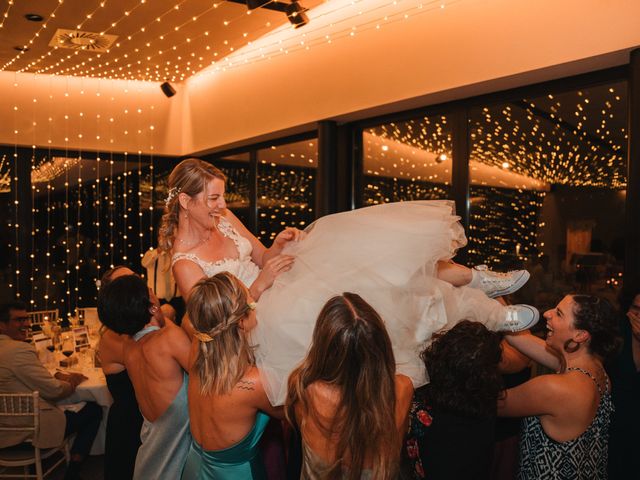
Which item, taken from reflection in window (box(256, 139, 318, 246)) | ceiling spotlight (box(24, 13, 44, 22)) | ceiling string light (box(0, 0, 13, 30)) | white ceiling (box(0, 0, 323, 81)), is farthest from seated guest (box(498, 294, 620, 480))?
ceiling spotlight (box(24, 13, 44, 22))

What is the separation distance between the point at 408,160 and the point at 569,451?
323cm

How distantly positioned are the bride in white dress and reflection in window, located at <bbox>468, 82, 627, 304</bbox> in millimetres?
1562

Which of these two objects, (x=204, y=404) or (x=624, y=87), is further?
(x=624, y=87)

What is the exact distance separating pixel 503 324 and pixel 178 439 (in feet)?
5.14

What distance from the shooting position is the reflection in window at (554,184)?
377cm

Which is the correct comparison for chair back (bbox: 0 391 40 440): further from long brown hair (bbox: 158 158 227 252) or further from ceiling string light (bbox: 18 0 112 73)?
ceiling string light (bbox: 18 0 112 73)

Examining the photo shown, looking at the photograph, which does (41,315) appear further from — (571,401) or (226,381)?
(571,401)

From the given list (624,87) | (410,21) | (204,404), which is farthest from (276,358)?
(410,21)

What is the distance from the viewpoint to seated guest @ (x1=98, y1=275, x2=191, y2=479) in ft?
8.89

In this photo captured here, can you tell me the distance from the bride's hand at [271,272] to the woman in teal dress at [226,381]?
19 centimetres

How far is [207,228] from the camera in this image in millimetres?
2938

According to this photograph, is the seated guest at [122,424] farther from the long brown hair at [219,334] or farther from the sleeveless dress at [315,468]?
the sleeveless dress at [315,468]

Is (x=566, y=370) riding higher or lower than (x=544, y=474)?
higher

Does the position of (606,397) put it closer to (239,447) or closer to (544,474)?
(544,474)
